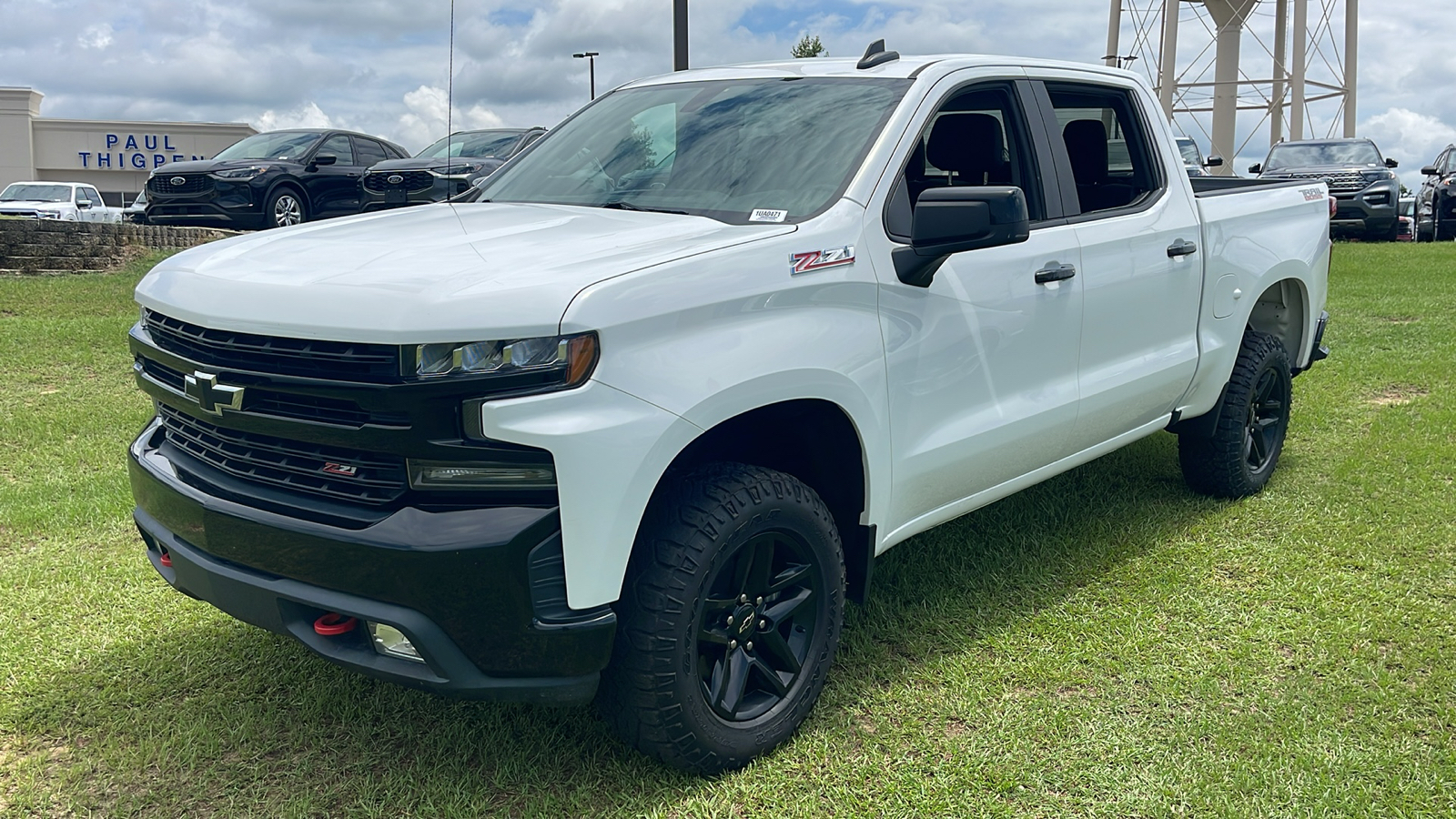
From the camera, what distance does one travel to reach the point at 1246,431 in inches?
210

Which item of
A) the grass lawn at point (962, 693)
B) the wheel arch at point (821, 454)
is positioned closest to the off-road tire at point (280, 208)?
the grass lawn at point (962, 693)

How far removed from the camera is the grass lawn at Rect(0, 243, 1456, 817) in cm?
304

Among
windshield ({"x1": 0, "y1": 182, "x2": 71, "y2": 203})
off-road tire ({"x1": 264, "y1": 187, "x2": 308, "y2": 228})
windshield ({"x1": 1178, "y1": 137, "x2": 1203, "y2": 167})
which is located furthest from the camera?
windshield ({"x1": 0, "y1": 182, "x2": 71, "y2": 203})

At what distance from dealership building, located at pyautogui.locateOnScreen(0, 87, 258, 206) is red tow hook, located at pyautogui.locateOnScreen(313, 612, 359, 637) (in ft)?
146

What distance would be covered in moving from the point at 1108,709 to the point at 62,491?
4.68 metres

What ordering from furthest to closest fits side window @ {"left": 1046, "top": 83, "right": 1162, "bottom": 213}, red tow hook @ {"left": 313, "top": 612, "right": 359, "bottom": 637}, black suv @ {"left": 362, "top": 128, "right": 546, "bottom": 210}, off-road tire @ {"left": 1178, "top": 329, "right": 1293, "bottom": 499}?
black suv @ {"left": 362, "top": 128, "right": 546, "bottom": 210} < off-road tire @ {"left": 1178, "top": 329, "right": 1293, "bottom": 499} < side window @ {"left": 1046, "top": 83, "right": 1162, "bottom": 213} < red tow hook @ {"left": 313, "top": 612, "right": 359, "bottom": 637}

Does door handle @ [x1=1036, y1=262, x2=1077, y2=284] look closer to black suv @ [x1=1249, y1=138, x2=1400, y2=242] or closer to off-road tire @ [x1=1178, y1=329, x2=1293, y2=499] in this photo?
off-road tire @ [x1=1178, y1=329, x2=1293, y2=499]

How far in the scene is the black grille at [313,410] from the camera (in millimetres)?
2604

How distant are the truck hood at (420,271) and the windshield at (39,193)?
2838 cm

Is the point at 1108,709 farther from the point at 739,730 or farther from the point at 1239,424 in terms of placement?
the point at 1239,424

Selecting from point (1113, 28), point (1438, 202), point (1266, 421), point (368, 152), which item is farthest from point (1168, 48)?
point (1266, 421)

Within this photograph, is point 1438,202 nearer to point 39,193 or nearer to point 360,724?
point 360,724

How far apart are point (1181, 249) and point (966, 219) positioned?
1.84m

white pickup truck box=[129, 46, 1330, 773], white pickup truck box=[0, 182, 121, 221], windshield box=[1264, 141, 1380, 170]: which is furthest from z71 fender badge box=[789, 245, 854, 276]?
white pickup truck box=[0, 182, 121, 221]
